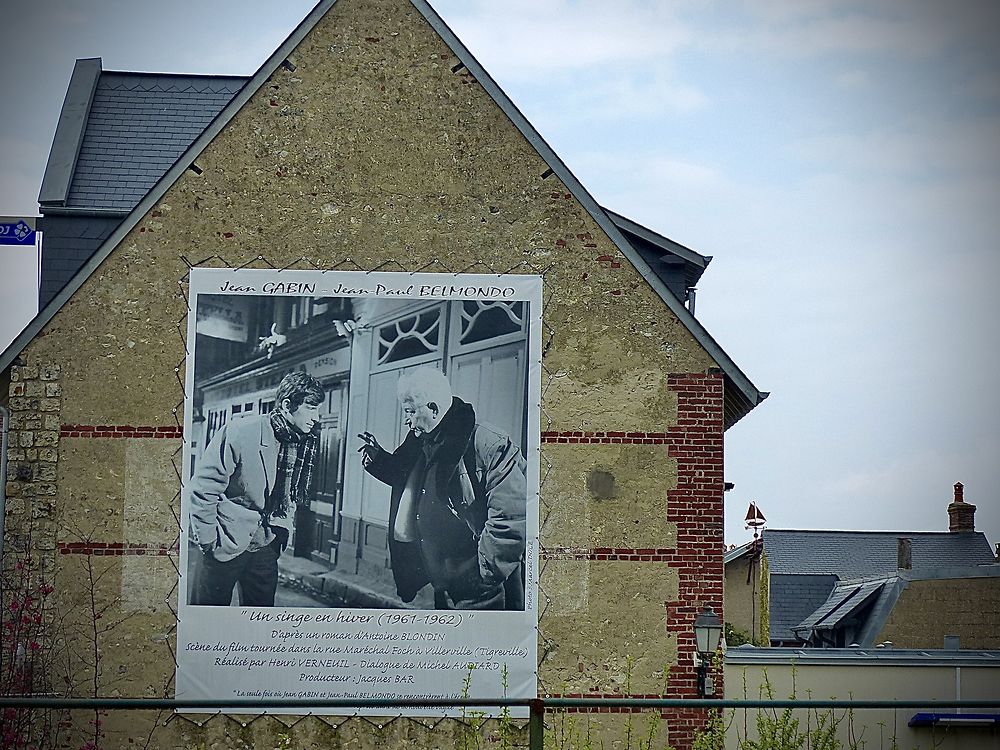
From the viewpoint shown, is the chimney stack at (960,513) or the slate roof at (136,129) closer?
the slate roof at (136,129)

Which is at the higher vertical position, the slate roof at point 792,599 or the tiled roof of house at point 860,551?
the tiled roof of house at point 860,551

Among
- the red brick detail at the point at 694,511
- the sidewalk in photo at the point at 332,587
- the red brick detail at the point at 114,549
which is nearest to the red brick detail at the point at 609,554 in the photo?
the red brick detail at the point at 694,511

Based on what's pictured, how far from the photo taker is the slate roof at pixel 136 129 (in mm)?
17756

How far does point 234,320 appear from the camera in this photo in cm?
1488

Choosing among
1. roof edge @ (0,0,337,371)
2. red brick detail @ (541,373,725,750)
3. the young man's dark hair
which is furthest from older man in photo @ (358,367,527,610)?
roof edge @ (0,0,337,371)

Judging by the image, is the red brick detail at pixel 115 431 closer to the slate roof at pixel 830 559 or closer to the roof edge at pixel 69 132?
the roof edge at pixel 69 132

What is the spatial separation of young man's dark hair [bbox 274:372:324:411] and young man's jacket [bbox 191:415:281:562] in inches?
12.3

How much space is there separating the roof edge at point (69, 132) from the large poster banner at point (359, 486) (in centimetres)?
337

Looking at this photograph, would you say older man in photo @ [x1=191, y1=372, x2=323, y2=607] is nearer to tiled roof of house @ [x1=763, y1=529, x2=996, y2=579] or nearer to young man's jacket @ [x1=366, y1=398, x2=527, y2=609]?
young man's jacket @ [x1=366, y1=398, x2=527, y2=609]

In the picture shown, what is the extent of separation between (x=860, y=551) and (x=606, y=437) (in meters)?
33.5

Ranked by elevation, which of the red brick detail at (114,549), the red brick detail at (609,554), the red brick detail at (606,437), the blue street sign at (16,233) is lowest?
the red brick detail at (114,549)

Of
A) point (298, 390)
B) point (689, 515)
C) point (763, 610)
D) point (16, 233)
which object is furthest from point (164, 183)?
point (763, 610)

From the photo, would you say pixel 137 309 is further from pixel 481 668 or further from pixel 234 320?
pixel 481 668

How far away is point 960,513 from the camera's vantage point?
154ft
